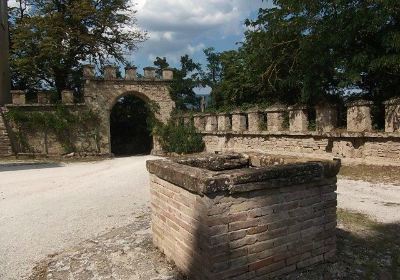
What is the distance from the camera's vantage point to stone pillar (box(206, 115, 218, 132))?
17.8 metres

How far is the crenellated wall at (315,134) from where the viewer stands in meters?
10.1

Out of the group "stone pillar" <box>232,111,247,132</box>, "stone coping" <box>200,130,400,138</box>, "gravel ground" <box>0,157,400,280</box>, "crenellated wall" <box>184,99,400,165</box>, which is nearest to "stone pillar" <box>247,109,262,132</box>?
"crenellated wall" <box>184,99,400,165</box>

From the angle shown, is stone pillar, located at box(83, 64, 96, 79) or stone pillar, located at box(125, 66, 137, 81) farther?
stone pillar, located at box(125, 66, 137, 81)

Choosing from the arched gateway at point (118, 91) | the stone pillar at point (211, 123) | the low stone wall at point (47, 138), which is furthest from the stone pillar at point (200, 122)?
the low stone wall at point (47, 138)

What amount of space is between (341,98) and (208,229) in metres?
10.4

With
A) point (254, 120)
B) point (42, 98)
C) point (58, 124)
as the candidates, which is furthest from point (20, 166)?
point (254, 120)

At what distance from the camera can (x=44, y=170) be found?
46.5ft

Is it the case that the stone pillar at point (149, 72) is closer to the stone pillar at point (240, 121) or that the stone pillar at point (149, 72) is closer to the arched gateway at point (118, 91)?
the arched gateway at point (118, 91)

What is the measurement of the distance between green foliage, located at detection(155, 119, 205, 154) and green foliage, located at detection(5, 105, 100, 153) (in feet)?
11.7

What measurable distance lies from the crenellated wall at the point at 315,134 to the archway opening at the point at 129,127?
901 centimetres

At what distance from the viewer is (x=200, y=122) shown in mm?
18969

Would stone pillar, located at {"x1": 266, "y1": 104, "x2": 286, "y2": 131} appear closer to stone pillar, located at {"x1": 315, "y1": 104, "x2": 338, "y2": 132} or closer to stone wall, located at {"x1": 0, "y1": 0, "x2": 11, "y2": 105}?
stone pillar, located at {"x1": 315, "y1": 104, "x2": 338, "y2": 132}

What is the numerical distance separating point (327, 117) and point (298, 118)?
42.4 inches

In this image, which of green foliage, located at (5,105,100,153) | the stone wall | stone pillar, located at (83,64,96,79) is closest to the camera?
green foliage, located at (5,105,100,153)
